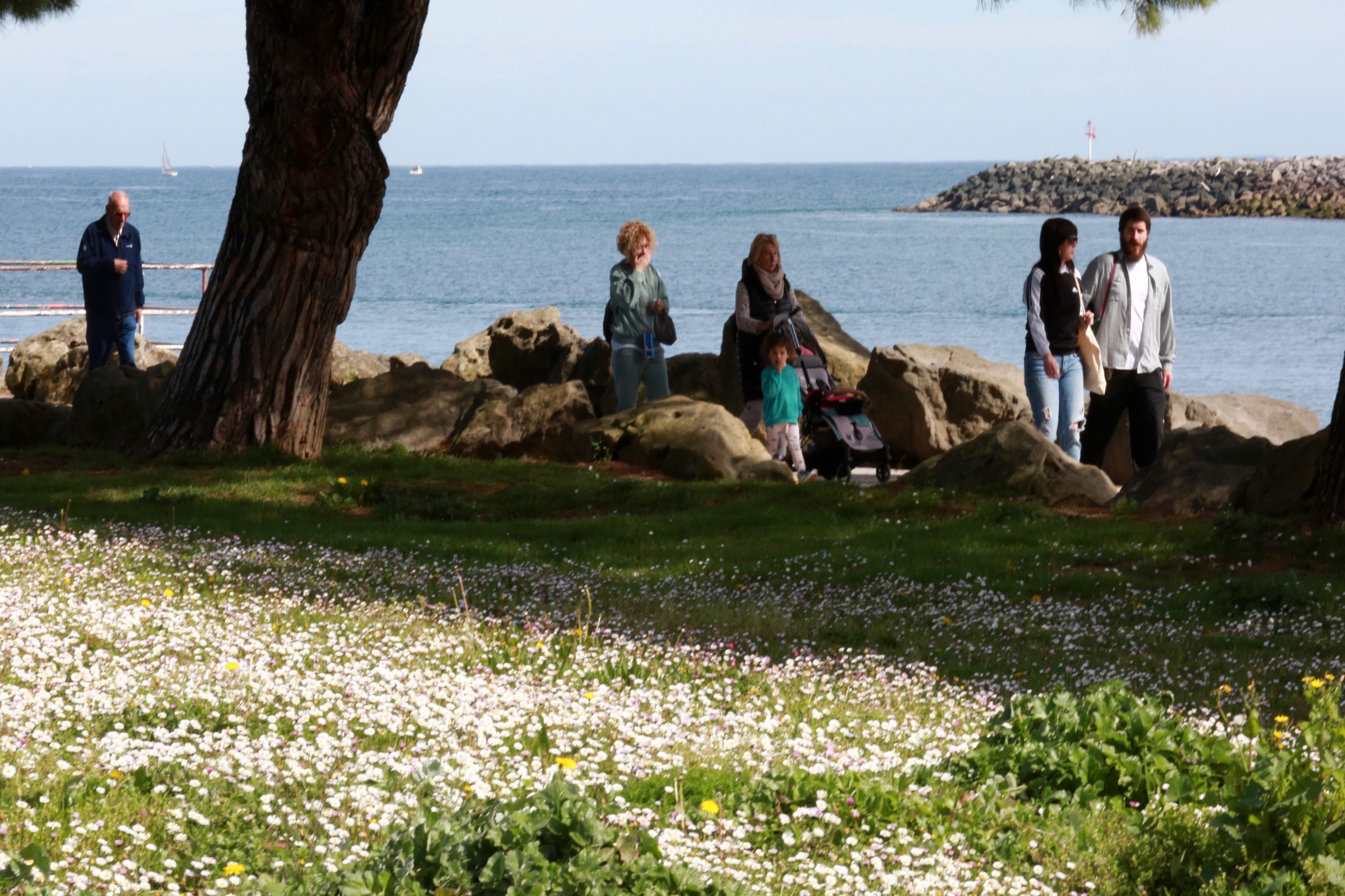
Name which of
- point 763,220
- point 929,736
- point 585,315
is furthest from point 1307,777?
point 763,220

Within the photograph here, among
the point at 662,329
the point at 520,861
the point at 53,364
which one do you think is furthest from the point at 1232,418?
the point at 53,364

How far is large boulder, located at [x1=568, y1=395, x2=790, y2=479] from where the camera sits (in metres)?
12.6

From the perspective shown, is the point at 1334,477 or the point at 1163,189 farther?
the point at 1163,189

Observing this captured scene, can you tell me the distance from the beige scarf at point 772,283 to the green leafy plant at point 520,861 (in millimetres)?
9627

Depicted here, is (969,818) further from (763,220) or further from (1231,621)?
(763,220)

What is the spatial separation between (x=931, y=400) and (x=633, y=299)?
4314 millimetres

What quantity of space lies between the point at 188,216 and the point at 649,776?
12412 centimetres

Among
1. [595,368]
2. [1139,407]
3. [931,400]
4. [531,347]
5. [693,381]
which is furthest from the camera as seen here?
[531,347]

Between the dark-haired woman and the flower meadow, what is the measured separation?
4262mm

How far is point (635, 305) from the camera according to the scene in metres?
13.5

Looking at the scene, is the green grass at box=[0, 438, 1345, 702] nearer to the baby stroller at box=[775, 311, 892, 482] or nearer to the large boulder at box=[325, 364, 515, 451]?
the large boulder at box=[325, 364, 515, 451]

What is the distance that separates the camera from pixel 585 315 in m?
45.1

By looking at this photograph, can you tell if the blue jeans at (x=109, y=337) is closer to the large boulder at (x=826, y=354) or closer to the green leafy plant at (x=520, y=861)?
the large boulder at (x=826, y=354)

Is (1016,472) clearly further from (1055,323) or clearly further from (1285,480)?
(1285,480)
